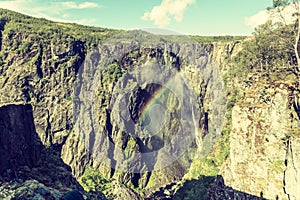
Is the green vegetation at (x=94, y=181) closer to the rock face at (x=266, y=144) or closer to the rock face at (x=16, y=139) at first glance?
the rock face at (x=16, y=139)

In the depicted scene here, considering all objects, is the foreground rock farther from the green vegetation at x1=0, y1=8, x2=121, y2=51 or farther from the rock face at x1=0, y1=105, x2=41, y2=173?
the green vegetation at x1=0, y1=8, x2=121, y2=51

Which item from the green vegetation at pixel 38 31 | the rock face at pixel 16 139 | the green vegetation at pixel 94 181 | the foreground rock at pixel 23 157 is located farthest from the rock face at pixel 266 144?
the green vegetation at pixel 38 31

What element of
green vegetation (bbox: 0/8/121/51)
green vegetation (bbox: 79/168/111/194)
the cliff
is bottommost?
green vegetation (bbox: 79/168/111/194)

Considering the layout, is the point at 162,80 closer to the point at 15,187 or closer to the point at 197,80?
the point at 197,80

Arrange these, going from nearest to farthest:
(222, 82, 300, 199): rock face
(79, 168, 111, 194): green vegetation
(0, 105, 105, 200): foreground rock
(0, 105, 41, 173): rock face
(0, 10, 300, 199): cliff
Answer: (0, 105, 105, 200): foreground rock
(0, 105, 41, 173): rock face
(222, 82, 300, 199): rock face
(79, 168, 111, 194): green vegetation
(0, 10, 300, 199): cliff

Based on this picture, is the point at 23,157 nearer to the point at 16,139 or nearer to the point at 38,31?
the point at 16,139

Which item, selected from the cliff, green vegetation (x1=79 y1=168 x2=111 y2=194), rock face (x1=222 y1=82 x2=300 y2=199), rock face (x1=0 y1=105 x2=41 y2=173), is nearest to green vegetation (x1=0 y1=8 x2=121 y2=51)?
the cliff

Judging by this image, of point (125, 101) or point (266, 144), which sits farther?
point (125, 101)

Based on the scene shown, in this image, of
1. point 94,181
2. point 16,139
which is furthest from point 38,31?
point 16,139
